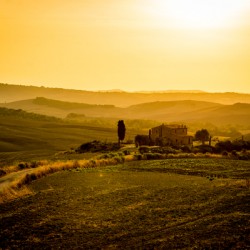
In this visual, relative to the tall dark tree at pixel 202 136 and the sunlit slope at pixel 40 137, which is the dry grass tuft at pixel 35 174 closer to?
the sunlit slope at pixel 40 137

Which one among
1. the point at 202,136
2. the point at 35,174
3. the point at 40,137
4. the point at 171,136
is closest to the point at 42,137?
the point at 40,137

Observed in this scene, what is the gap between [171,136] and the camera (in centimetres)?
8394

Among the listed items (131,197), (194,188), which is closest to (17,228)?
(131,197)

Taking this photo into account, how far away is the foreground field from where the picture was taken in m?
16.2

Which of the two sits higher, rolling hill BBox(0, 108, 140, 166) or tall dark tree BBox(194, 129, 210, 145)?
tall dark tree BBox(194, 129, 210, 145)

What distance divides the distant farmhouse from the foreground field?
4973 cm

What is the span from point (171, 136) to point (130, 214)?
209ft

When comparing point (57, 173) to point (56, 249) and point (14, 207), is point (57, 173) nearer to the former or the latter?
point (14, 207)

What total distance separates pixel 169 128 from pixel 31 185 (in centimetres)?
5608

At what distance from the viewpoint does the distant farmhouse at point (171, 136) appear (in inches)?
3231

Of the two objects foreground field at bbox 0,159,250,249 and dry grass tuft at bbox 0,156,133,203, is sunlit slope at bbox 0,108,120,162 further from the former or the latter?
foreground field at bbox 0,159,250,249

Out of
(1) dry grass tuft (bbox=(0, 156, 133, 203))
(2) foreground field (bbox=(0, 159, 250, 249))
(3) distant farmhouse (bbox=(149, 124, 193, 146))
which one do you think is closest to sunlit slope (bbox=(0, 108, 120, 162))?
(3) distant farmhouse (bbox=(149, 124, 193, 146))

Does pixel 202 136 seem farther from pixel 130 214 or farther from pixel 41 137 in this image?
pixel 130 214

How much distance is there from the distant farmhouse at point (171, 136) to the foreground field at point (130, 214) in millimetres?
49731
